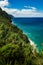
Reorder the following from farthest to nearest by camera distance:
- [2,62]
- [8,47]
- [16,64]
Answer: [8,47], [16,64], [2,62]

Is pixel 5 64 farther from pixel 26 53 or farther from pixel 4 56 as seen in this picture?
pixel 26 53

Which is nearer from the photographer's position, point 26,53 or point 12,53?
point 12,53

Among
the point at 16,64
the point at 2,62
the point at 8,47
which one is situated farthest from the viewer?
the point at 8,47

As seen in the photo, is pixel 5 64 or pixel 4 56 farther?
pixel 4 56

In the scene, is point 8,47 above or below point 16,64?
above

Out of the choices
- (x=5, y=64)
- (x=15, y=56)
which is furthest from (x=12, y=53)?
(x=5, y=64)

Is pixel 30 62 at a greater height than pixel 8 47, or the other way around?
pixel 8 47

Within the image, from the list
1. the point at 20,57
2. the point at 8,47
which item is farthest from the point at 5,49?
the point at 20,57

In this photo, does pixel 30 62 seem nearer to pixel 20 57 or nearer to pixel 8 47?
pixel 20 57
